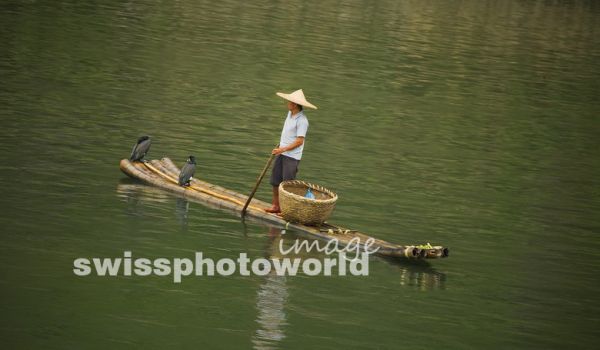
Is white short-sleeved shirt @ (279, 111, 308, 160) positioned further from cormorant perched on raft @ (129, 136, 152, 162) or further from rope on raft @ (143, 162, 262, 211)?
cormorant perched on raft @ (129, 136, 152, 162)

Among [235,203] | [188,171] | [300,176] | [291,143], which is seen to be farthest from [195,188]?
[300,176]

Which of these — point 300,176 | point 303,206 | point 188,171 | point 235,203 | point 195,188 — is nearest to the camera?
point 303,206

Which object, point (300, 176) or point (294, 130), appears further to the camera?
point (300, 176)

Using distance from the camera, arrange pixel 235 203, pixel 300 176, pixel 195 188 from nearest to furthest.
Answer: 1. pixel 235 203
2. pixel 195 188
3. pixel 300 176

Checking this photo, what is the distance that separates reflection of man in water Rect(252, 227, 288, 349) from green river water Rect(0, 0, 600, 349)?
24 mm

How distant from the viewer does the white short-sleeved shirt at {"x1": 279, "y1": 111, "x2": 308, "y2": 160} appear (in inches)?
437

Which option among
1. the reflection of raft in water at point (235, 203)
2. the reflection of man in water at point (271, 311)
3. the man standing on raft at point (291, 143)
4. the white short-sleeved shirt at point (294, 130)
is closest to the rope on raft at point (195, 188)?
the reflection of raft in water at point (235, 203)

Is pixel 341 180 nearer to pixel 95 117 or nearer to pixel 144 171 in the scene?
pixel 144 171

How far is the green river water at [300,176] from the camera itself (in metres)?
8.88

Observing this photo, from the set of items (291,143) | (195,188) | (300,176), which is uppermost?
(291,143)

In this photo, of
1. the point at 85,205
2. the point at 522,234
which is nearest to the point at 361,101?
the point at 522,234

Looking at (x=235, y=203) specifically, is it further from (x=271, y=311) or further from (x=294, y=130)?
(x=271, y=311)

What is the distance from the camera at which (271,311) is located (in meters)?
8.98

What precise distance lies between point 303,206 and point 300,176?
125 inches
